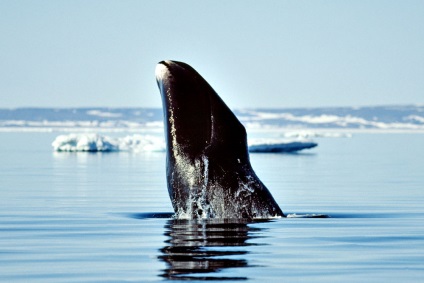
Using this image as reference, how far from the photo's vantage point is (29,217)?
1756 centimetres

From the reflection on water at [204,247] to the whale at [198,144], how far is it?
1.10 feet

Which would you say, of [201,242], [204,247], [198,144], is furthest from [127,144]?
[204,247]

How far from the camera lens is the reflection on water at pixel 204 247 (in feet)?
33.8

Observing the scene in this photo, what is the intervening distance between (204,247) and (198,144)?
5.95 ft

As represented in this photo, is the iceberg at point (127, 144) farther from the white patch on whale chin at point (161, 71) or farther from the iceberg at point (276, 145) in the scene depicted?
the white patch on whale chin at point (161, 71)

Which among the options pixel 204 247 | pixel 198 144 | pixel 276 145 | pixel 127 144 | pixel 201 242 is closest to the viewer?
pixel 204 247

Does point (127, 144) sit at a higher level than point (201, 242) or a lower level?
higher

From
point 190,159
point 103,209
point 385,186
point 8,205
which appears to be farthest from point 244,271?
point 385,186

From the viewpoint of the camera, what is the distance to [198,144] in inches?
532

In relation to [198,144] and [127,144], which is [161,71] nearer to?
[198,144]

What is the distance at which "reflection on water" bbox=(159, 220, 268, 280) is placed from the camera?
1029cm

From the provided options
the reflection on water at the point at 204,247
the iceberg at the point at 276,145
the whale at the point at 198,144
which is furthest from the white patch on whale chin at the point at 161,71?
the iceberg at the point at 276,145

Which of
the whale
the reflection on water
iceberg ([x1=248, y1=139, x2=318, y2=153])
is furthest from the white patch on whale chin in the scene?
iceberg ([x1=248, y1=139, x2=318, y2=153])

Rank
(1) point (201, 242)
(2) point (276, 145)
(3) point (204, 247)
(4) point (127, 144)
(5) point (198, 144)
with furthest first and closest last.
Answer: (4) point (127, 144) < (2) point (276, 145) < (5) point (198, 144) < (1) point (201, 242) < (3) point (204, 247)
